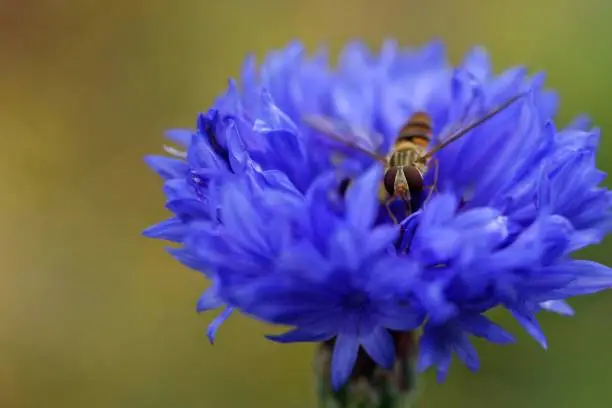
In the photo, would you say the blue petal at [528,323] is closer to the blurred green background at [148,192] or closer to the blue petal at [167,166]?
the blue petal at [167,166]

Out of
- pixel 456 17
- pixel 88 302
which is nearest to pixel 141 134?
pixel 88 302

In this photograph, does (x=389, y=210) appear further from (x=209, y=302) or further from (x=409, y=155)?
(x=209, y=302)

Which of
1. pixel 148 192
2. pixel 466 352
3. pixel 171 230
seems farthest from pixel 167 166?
pixel 148 192

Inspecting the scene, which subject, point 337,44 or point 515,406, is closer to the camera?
point 515,406

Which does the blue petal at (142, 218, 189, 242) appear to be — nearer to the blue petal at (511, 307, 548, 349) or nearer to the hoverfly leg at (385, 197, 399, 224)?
the hoverfly leg at (385, 197, 399, 224)

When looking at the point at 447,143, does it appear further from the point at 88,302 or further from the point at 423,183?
the point at 88,302

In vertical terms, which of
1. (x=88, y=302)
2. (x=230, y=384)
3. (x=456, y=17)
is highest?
(x=456, y=17)
